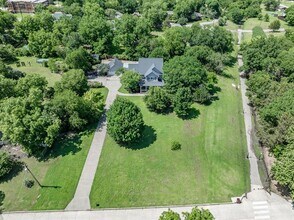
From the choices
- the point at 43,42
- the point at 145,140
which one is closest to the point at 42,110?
the point at 145,140

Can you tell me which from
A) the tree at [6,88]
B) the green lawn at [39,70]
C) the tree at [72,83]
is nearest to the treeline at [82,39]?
the green lawn at [39,70]

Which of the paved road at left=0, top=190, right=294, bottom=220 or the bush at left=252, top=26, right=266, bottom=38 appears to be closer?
the paved road at left=0, top=190, right=294, bottom=220

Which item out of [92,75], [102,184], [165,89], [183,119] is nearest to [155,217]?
[102,184]

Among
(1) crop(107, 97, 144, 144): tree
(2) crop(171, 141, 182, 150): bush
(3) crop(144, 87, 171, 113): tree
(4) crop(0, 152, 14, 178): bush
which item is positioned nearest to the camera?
(4) crop(0, 152, 14, 178): bush

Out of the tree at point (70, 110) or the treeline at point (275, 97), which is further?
the tree at point (70, 110)

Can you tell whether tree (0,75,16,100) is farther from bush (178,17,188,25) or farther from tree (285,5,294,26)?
tree (285,5,294,26)

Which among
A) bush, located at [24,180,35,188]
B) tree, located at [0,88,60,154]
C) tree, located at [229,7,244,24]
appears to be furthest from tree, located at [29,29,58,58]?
tree, located at [229,7,244,24]

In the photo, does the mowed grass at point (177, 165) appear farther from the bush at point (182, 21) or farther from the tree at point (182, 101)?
the bush at point (182, 21)

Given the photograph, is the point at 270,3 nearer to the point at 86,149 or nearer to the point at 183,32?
the point at 183,32
